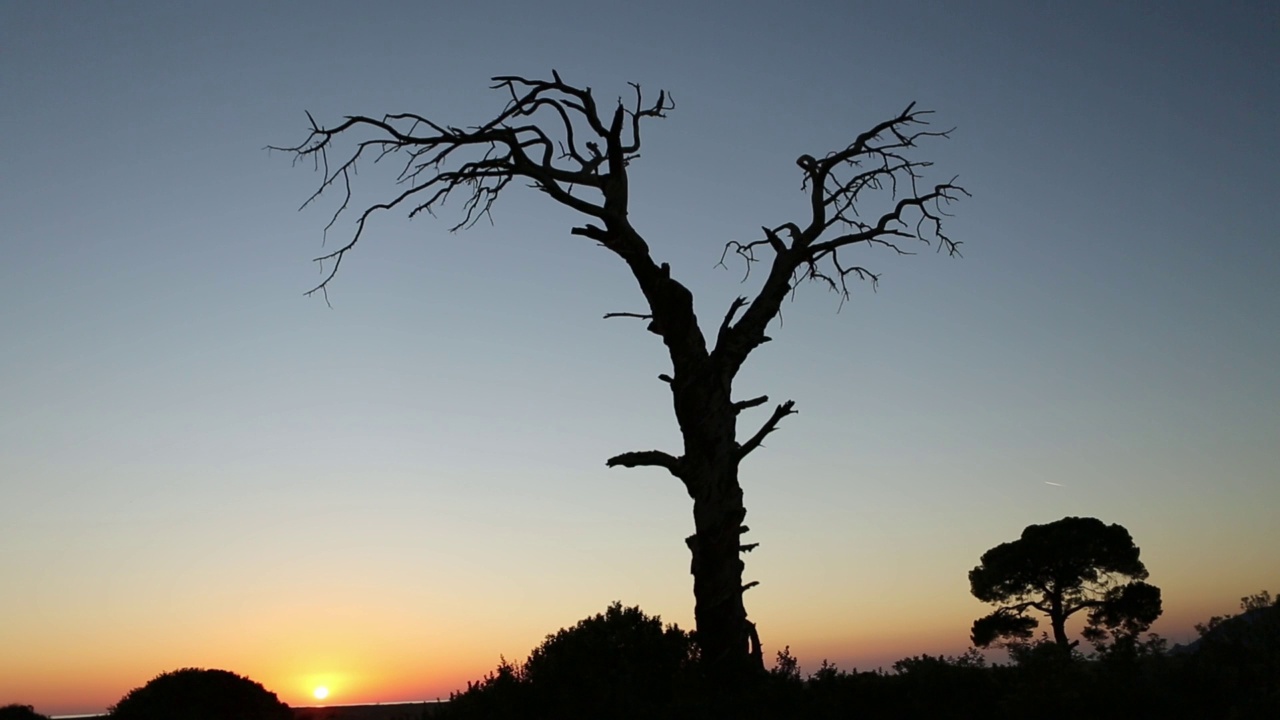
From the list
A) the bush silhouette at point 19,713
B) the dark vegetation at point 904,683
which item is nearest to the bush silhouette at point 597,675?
the dark vegetation at point 904,683

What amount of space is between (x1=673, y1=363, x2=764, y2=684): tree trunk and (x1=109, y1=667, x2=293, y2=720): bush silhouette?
441 inches

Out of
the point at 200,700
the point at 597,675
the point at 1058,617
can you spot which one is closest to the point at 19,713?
the point at 200,700

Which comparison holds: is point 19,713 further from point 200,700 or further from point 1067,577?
point 1067,577

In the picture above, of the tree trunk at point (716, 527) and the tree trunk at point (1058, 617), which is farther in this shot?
the tree trunk at point (1058, 617)

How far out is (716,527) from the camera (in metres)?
13.0

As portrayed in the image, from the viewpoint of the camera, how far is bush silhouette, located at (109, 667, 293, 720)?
18.4 metres

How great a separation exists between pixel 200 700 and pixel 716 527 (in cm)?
1201

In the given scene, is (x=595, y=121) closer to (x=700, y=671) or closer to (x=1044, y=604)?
(x=700, y=671)

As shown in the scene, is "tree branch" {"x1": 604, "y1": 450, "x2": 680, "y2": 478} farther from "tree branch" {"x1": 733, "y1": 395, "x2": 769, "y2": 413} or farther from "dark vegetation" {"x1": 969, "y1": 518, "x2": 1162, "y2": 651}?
"dark vegetation" {"x1": 969, "y1": 518, "x2": 1162, "y2": 651}

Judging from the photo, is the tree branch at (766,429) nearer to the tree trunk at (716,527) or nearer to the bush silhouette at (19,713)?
the tree trunk at (716,527)

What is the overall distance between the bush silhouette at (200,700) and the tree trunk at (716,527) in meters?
11.2

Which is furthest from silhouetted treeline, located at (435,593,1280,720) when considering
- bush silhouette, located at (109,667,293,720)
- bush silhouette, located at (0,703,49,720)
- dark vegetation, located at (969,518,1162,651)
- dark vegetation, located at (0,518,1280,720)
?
dark vegetation, located at (969,518,1162,651)

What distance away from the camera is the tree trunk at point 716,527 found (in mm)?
12539

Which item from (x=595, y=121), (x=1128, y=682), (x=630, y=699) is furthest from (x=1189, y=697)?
(x=595, y=121)
